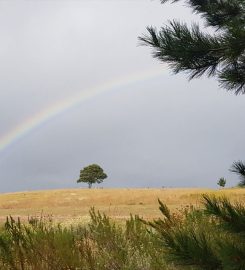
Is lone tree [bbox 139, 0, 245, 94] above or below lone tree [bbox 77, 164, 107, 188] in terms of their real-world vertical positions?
below

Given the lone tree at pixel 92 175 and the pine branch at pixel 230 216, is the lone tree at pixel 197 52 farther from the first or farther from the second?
the lone tree at pixel 92 175

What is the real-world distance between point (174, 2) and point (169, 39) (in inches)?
84.5

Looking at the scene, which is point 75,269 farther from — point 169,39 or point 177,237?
point 169,39

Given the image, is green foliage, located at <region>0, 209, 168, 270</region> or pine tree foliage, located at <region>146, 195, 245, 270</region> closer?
pine tree foliage, located at <region>146, 195, 245, 270</region>

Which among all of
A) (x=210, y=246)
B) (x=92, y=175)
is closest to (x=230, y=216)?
(x=210, y=246)

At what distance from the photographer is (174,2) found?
7.88 meters

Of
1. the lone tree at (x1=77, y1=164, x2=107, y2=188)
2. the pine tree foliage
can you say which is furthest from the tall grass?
the lone tree at (x1=77, y1=164, x2=107, y2=188)

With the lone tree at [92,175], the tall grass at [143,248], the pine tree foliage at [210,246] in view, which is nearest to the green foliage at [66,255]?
the tall grass at [143,248]

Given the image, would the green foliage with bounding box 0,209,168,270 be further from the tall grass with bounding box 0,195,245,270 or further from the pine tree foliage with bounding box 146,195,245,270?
the pine tree foliage with bounding box 146,195,245,270

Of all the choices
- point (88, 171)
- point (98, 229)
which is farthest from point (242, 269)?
point (88, 171)

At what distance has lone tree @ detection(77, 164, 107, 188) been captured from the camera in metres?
77.4

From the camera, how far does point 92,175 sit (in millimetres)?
77625

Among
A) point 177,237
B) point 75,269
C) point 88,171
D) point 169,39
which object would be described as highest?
point 88,171

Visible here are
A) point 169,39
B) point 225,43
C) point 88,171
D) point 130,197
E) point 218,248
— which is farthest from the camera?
point 88,171
